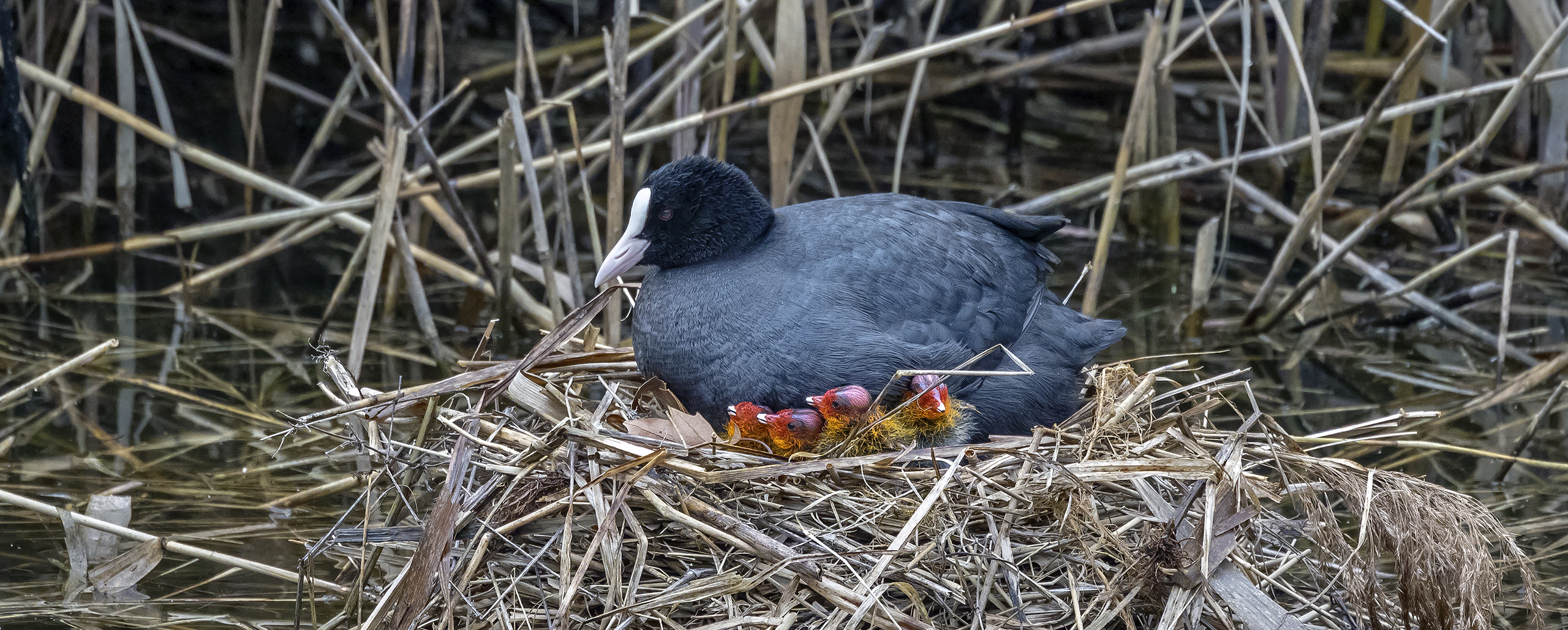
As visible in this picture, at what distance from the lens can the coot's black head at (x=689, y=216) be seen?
2457mm

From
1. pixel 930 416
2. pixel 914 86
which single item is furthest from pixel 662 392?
pixel 914 86

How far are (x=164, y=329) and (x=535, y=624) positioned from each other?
219 cm

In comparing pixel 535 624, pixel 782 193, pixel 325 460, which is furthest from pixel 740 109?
pixel 535 624

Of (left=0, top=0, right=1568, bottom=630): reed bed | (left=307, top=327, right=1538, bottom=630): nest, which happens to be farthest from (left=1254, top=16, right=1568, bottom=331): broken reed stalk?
(left=307, top=327, right=1538, bottom=630): nest

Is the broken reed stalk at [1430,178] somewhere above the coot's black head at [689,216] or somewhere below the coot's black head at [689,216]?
below

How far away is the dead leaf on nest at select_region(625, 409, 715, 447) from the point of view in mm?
2262

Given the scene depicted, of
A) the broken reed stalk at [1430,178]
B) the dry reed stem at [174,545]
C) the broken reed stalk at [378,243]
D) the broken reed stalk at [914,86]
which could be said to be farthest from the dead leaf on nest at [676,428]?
the broken reed stalk at [1430,178]

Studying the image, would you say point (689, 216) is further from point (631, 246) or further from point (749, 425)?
point (749, 425)

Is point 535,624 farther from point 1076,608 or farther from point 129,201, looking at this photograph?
point 129,201

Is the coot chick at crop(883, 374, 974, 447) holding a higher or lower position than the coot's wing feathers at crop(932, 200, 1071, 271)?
lower

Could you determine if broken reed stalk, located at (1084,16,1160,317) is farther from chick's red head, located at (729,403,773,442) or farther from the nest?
chick's red head, located at (729,403,773,442)

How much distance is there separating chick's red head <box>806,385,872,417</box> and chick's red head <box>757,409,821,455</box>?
0.07 ft

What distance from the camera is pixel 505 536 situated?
2043mm

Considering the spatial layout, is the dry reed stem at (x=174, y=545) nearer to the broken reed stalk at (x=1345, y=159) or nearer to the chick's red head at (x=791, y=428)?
the chick's red head at (x=791, y=428)
